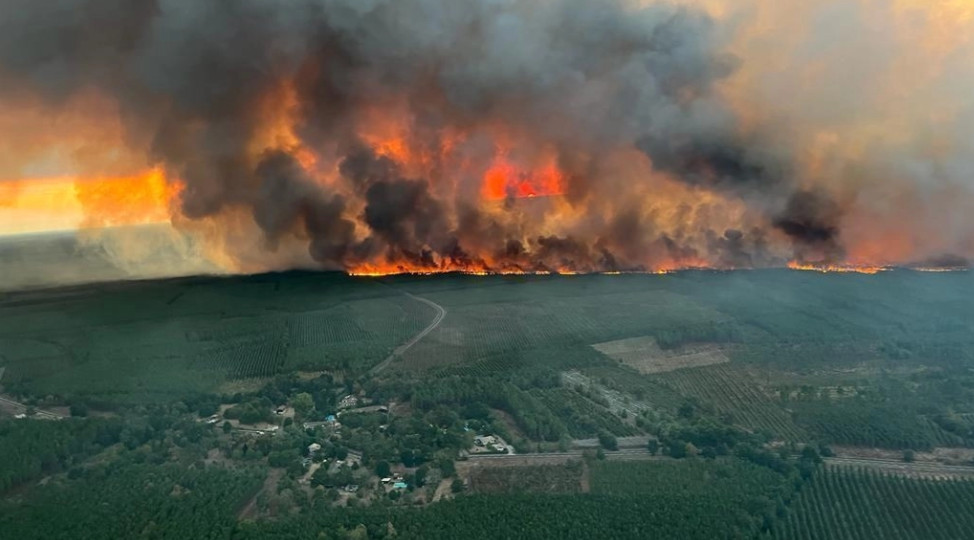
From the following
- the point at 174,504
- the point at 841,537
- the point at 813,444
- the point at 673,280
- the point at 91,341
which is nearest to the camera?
the point at 841,537

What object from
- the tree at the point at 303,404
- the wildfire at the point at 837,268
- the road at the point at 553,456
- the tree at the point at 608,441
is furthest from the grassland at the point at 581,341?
the tree at the point at 303,404

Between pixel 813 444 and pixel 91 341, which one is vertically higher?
pixel 91 341

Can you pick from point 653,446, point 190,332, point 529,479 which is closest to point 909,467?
point 653,446

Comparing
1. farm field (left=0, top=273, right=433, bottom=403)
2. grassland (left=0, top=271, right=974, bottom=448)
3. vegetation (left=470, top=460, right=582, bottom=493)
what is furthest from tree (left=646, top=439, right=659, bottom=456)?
farm field (left=0, top=273, right=433, bottom=403)

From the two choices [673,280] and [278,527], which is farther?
[673,280]

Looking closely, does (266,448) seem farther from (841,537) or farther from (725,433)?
(841,537)

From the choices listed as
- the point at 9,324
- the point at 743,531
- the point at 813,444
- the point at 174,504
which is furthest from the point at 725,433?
the point at 9,324

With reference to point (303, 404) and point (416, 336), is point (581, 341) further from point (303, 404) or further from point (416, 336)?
point (303, 404)

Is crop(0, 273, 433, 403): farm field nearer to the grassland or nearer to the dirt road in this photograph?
the grassland
